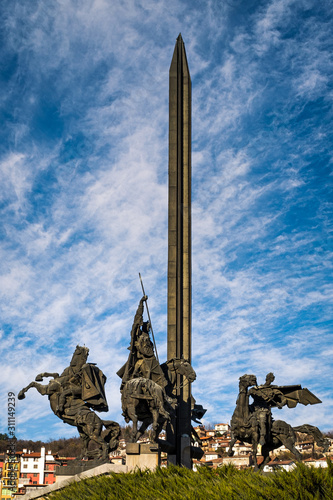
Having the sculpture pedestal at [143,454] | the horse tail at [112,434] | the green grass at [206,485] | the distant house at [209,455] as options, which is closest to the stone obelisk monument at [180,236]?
the horse tail at [112,434]

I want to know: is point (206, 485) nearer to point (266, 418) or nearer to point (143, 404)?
point (143, 404)

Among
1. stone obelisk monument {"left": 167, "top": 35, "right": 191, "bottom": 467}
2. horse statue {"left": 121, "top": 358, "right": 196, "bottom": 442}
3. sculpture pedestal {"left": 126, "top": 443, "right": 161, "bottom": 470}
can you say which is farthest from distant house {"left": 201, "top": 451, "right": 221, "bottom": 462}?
sculpture pedestal {"left": 126, "top": 443, "right": 161, "bottom": 470}

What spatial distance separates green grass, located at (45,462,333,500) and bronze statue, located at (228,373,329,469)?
457cm

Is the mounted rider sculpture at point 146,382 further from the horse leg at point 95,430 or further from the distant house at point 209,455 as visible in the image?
the distant house at point 209,455

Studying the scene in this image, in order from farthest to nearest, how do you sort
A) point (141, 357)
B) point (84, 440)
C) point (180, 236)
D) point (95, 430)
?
point (180, 236) < point (141, 357) < point (84, 440) < point (95, 430)

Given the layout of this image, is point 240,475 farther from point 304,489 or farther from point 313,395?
point 313,395

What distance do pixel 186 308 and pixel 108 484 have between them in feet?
→ 39.3

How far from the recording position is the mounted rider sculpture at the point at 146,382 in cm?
1450

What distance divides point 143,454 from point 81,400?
2.44m

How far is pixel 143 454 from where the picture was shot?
1370 centimetres

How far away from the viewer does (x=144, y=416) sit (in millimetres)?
15078

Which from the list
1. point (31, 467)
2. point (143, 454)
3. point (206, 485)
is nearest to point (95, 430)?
point (143, 454)

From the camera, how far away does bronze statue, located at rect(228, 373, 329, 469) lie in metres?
15.2

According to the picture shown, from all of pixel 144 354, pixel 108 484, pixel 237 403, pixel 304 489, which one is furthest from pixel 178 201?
pixel 304 489
